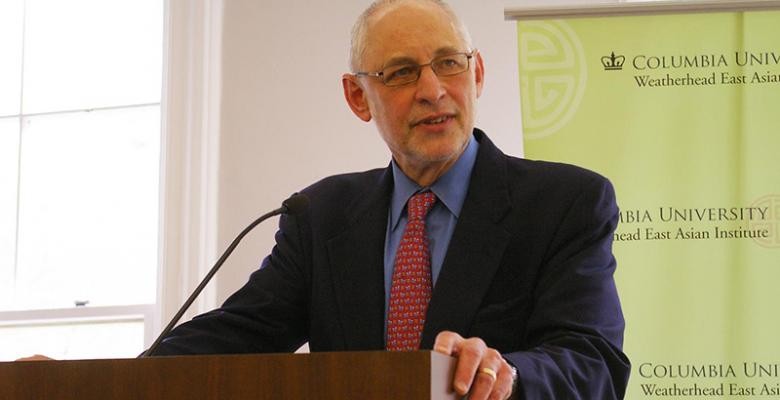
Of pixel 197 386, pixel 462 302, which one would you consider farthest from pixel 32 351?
pixel 197 386

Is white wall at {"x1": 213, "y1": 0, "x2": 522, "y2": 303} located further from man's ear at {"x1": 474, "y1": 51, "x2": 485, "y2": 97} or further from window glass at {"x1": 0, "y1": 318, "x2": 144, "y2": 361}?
man's ear at {"x1": 474, "y1": 51, "x2": 485, "y2": 97}

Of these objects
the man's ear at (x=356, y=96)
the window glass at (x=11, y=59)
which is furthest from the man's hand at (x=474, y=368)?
the window glass at (x=11, y=59)

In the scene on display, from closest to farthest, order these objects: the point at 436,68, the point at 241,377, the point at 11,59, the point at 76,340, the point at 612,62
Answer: the point at 241,377 < the point at 436,68 < the point at 612,62 < the point at 76,340 < the point at 11,59

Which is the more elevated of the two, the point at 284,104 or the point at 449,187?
the point at 284,104

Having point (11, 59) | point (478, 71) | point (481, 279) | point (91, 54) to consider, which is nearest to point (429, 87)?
point (478, 71)

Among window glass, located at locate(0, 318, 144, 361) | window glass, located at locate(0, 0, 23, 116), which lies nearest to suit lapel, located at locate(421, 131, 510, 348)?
window glass, located at locate(0, 318, 144, 361)

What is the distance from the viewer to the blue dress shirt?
90.9 inches

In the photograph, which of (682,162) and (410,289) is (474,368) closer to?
(410,289)

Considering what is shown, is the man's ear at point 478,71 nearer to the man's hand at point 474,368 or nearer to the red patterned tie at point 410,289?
the red patterned tie at point 410,289

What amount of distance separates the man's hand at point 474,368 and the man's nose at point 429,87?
2.91 feet

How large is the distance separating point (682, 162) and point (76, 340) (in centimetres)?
247

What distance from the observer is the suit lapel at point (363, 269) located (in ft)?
7.34

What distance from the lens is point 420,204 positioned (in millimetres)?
2389

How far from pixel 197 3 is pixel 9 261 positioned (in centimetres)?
135
